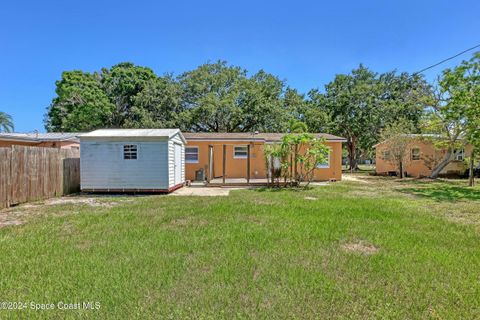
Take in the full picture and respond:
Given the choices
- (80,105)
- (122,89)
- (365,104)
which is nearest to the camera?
(80,105)

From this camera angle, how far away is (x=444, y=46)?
1503 centimetres

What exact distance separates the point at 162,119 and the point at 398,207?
68.3 feet

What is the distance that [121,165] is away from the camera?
11.5 metres

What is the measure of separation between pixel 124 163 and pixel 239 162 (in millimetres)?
7503

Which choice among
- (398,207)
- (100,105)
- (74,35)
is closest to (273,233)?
(398,207)

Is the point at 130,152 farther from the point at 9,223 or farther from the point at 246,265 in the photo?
the point at 246,265

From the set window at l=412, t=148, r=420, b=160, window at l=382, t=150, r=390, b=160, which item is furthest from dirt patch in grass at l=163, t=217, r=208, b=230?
window at l=412, t=148, r=420, b=160

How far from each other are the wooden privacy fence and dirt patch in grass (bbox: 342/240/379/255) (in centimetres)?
917

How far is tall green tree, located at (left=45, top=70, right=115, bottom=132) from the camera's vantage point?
85.9 feet

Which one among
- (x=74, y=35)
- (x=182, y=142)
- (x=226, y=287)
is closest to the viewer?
(x=226, y=287)

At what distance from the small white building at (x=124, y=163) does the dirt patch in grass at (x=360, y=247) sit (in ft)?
26.7

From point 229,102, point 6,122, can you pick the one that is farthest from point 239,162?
point 6,122

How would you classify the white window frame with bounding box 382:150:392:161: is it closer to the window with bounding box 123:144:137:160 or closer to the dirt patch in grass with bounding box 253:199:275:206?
the dirt patch in grass with bounding box 253:199:275:206

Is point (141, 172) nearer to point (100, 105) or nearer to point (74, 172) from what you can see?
point (74, 172)
